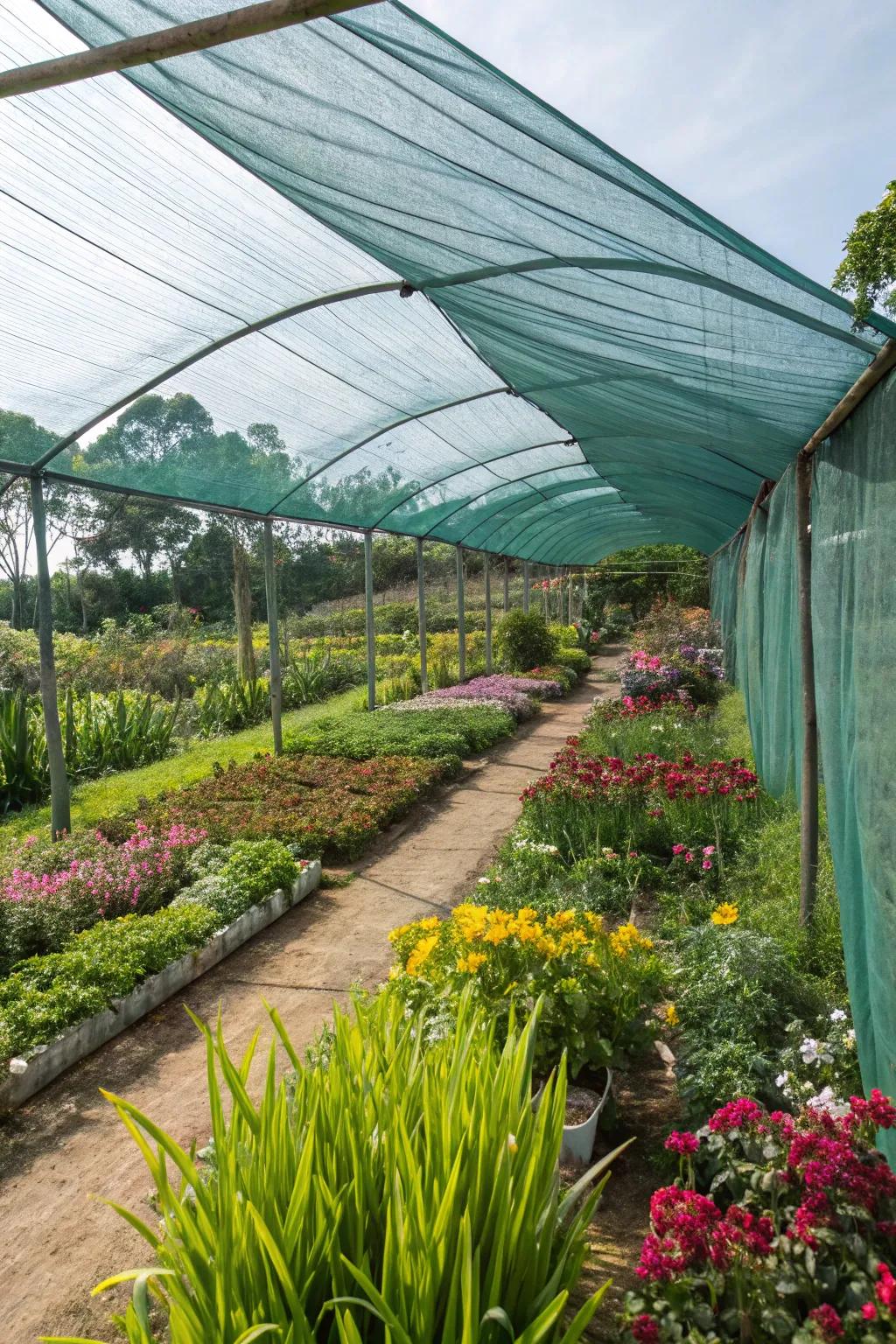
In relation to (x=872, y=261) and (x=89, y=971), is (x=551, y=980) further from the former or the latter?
(x=872, y=261)

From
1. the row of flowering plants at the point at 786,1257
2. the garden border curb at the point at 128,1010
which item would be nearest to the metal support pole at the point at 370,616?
the garden border curb at the point at 128,1010

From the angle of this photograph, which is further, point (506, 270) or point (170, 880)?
point (170, 880)

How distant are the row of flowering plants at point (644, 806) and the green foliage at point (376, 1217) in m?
3.38

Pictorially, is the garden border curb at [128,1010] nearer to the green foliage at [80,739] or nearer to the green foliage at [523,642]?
the green foliage at [80,739]

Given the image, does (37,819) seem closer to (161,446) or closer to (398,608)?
(161,446)

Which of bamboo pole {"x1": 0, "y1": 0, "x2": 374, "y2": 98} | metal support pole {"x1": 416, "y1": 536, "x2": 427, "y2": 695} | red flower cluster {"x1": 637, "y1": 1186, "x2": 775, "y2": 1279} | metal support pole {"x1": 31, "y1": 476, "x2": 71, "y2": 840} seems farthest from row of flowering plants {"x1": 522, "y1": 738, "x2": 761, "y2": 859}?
metal support pole {"x1": 416, "y1": 536, "x2": 427, "y2": 695}

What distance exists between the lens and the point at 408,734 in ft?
30.9

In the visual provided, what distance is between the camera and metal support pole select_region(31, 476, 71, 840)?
5363 mm

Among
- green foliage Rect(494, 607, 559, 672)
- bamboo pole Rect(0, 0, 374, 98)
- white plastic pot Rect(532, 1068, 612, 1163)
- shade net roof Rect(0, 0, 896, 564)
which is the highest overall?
shade net roof Rect(0, 0, 896, 564)

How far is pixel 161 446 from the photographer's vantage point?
5.97m

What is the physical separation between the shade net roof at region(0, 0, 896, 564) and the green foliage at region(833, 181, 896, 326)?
0.10 meters

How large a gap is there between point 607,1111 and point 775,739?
3.68 meters

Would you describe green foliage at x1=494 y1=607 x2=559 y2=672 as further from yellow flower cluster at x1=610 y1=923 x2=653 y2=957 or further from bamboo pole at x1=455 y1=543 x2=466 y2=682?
yellow flower cluster at x1=610 y1=923 x2=653 y2=957

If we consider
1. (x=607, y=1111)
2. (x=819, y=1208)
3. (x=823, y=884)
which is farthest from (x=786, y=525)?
(x=819, y=1208)
